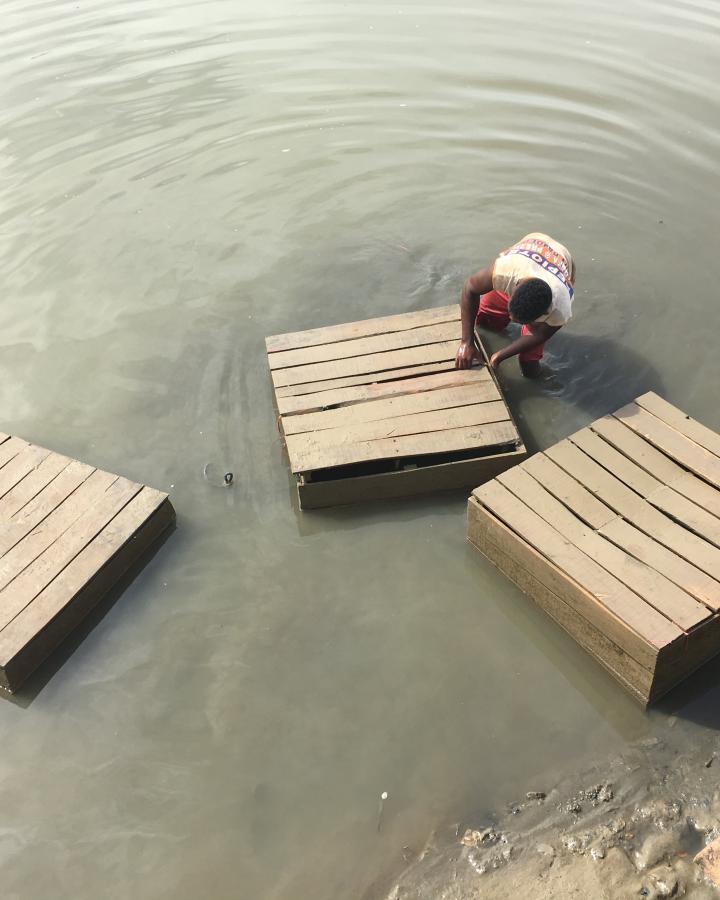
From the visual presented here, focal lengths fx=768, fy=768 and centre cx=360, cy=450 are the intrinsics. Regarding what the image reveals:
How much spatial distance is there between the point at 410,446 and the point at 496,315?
1.76 meters

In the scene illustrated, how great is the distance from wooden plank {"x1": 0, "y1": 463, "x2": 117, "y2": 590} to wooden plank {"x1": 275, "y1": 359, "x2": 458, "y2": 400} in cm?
133

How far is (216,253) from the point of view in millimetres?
7352

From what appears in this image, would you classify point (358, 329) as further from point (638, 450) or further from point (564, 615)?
point (564, 615)

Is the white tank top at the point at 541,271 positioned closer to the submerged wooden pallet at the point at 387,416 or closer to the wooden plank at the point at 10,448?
the submerged wooden pallet at the point at 387,416

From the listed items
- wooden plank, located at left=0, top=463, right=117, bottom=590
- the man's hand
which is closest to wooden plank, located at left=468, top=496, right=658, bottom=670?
the man's hand

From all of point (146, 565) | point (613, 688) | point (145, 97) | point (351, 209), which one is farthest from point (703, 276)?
point (145, 97)

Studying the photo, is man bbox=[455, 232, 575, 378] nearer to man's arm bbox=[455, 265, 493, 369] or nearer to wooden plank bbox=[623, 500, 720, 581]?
man's arm bbox=[455, 265, 493, 369]

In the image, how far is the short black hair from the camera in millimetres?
4773

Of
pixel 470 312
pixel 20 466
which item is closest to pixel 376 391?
pixel 470 312

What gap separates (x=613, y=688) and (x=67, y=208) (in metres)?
7.11

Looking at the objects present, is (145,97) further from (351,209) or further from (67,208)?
(351,209)

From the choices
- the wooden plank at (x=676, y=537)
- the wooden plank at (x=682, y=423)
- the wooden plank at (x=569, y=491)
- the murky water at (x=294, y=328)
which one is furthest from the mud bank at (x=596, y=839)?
the wooden plank at (x=682, y=423)

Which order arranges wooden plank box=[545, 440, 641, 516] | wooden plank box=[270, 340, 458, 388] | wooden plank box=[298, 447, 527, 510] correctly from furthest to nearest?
wooden plank box=[270, 340, 458, 388]
wooden plank box=[298, 447, 527, 510]
wooden plank box=[545, 440, 641, 516]

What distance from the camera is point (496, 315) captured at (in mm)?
6094
